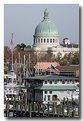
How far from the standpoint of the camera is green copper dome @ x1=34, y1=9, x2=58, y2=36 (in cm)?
9369

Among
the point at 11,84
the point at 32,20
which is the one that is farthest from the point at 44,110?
the point at 32,20

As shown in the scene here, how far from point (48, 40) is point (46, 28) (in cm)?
11

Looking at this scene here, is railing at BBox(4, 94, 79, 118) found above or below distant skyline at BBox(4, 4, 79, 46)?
below

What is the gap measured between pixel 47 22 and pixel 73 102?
756 millimetres

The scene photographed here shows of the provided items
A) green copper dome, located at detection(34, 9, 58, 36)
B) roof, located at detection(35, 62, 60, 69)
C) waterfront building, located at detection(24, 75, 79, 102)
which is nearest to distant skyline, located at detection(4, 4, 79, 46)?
green copper dome, located at detection(34, 9, 58, 36)

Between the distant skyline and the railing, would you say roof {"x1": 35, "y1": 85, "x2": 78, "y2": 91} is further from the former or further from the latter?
the distant skyline

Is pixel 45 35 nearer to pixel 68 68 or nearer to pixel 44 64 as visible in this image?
pixel 44 64

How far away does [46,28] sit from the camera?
93.7 meters

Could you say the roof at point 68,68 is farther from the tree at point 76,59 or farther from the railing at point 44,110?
the railing at point 44,110

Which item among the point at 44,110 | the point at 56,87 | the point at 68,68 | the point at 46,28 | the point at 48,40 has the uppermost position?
the point at 46,28

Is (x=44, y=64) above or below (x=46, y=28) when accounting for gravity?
below

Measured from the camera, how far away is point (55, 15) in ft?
307

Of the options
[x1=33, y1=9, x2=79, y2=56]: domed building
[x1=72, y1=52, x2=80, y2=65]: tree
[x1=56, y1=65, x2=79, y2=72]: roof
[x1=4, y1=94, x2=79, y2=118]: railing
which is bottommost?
[x1=4, y1=94, x2=79, y2=118]: railing

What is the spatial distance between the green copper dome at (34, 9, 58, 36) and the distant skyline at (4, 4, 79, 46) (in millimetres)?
27
